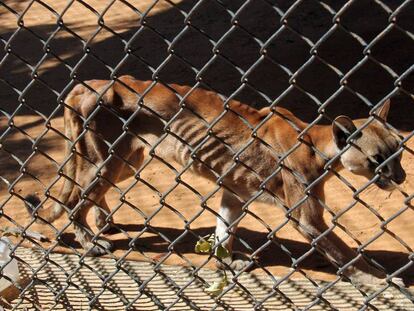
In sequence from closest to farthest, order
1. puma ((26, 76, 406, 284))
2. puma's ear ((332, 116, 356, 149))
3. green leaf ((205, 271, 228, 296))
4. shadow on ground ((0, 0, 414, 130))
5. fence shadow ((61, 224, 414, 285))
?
puma's ear ((332, 116, 356, 149))
green leaf ((205, 271, 228, 296))
puma ((26, 76, 406, 284))
fence shadow ((61, 224, 414, 285))
shadow on ground ((0, 0, 414, 130))

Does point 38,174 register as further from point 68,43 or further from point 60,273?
point 68,43

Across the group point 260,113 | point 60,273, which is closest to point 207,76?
point 260,113

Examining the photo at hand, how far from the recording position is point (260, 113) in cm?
512

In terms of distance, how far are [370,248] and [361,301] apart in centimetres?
73

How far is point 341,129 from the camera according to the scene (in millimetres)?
4266

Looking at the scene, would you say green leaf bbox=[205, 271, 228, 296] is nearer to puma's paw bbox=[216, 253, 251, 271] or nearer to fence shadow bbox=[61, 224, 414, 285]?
fence shadow bbox=[61, 224, 414, 285]

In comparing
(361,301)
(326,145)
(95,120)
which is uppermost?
(326,145)

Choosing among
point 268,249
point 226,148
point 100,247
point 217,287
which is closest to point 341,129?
point 226,148

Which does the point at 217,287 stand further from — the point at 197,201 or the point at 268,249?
the point at 197,201

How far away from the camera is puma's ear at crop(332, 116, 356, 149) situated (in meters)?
4.22

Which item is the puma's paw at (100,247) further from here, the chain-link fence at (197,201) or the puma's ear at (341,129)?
the puma's ear at (341,129)

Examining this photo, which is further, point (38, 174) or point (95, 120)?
point (38, 174)

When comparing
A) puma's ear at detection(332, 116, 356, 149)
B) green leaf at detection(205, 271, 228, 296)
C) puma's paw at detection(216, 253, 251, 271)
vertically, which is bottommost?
puma's paw at detection(216, 253, 251, 271)

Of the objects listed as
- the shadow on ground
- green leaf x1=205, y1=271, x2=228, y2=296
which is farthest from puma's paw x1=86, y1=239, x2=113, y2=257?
the shadow on ground
